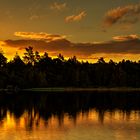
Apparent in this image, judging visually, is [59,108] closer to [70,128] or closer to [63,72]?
[70,128]

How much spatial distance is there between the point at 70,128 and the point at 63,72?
13983cm

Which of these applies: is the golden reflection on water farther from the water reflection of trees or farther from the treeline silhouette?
the treeline silhouette

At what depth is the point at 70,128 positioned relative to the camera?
1714 inches

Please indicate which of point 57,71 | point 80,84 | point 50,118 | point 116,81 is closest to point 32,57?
point 57,71

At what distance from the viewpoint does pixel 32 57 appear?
634 feet

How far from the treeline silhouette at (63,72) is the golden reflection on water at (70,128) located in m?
109

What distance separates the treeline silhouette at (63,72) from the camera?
166125 mm

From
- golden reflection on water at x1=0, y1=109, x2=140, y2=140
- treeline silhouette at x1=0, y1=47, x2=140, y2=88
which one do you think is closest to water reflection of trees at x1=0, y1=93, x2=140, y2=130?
golden reflection on water at x1=0, y1=109, x2=140, y2=140

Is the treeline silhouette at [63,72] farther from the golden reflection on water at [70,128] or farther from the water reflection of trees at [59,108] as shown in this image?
the golden reflection on water at [70,128]

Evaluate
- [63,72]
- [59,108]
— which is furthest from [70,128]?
[63,72]

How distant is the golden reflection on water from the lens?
3772cm

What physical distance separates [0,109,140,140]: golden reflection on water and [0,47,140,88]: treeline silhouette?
10938 cm

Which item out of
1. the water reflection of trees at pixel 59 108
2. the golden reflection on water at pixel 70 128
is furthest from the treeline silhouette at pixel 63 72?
the golden reflection on water at pixel 70 128

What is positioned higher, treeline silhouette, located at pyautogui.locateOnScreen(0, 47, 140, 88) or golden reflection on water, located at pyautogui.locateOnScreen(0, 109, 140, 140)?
treeline silhouette, located at pyautogui.locateOnScreen(0, 47, 140, 88)
